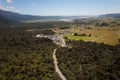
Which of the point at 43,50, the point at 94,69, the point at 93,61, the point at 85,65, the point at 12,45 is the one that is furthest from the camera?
the point at 12,45

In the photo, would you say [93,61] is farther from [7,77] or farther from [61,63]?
[7,77]

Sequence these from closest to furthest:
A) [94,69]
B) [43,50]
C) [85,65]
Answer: [94,69]
[85,65]
[43,50]

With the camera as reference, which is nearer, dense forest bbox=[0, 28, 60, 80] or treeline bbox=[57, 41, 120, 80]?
treeline bbox=[57, 41, 120, 80]

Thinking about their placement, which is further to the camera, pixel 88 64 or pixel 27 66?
pixel 88 64

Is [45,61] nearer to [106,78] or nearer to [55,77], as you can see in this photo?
[55,77]

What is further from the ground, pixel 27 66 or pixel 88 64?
pixel 27 66

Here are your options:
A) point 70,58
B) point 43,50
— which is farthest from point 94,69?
point 43,50

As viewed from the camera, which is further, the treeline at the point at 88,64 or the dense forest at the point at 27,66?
the dense forest at the point at 27,66

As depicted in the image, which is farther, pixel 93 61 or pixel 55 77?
pixel 93 61
